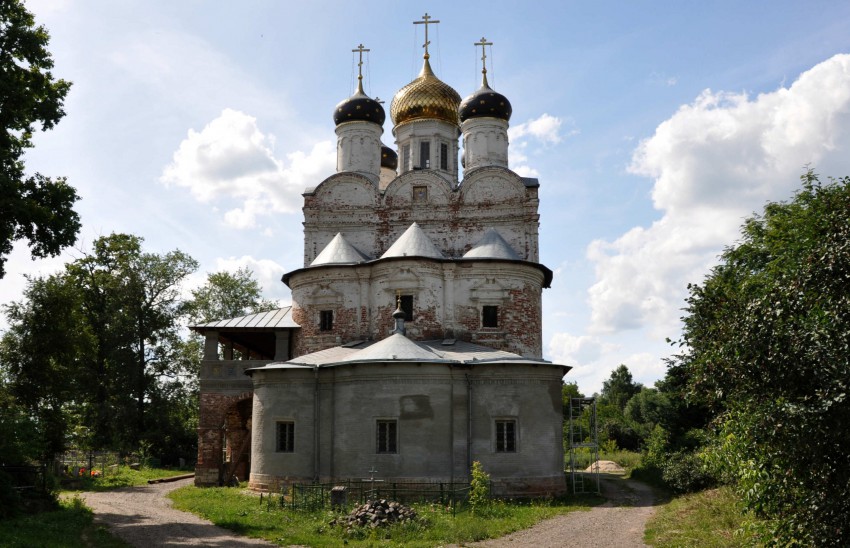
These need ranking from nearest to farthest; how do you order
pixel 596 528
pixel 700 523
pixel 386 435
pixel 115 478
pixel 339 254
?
1. pixel 700 523
2. pixel 596 528
3. pixel 386 435
4. pixel 339 254
5. pixel 115 478

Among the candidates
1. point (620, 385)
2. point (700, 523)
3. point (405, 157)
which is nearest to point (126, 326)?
point (405, 157)

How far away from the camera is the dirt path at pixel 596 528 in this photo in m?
13.2

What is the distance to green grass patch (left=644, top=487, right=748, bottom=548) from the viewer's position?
1218 centimetres

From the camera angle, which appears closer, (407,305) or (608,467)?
(407,305)

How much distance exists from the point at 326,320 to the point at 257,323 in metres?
2.51

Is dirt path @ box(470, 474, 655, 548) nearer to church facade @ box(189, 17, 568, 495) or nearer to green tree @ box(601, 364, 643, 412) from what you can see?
church facade @ box(189, 17, 568, 495)

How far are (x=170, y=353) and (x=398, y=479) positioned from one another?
74.2 feet

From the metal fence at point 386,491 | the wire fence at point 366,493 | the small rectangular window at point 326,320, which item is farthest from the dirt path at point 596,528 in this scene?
the small rectangular window at point 326,320

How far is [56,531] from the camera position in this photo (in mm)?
13328

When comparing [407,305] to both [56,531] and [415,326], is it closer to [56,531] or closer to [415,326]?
[415,326]

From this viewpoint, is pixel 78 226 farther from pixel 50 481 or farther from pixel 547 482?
pixel 547 482

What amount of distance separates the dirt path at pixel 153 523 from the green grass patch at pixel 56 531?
350 millimetres

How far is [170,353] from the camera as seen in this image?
123 feet

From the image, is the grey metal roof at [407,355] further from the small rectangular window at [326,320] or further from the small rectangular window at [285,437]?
the small rectangular window at [326,320]
